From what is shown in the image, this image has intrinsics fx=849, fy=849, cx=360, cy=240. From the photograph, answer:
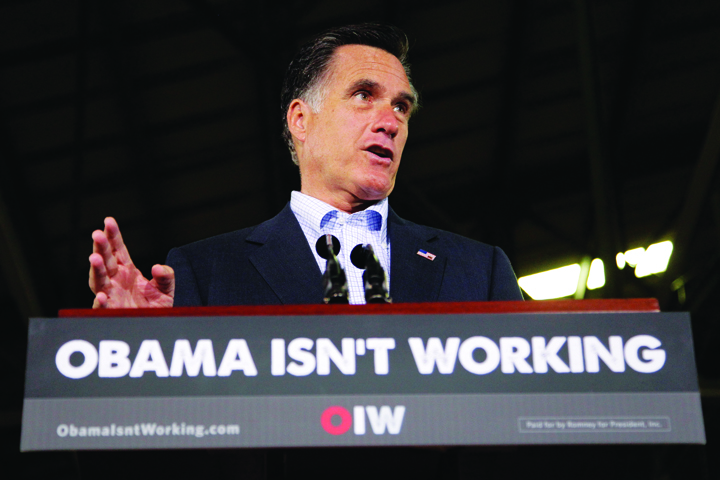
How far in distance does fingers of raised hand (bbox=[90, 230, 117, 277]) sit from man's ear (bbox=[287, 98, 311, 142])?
91 cm

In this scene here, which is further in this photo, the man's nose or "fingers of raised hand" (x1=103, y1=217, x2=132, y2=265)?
the man's nose

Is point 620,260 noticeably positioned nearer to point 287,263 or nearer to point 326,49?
point 326,49

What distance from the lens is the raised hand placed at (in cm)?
140

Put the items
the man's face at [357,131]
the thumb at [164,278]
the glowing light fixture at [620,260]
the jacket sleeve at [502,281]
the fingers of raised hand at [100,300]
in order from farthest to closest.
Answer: the glowing light fixture at [620,260] < the man's face at [357,131] < the jacket sleeve at [502,281] < the thumb at [164,278] < the fingers of raised hand at [100,300]

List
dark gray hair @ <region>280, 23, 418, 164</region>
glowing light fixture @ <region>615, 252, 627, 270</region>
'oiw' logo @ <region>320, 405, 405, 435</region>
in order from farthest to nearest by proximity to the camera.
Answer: glowing light fixture @ <region>615, 252, 627, 270</region> → dark gray hair @ <region>280, 23, 418, 164</region> → 'oiw' logo @ <region>320, 405, 405, 435</region>

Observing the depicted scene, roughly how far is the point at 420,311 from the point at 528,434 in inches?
8.2

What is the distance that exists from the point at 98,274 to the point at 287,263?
0.43 meters

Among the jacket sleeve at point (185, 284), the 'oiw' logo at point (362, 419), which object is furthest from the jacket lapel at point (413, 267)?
the 'oiw' logo at point (362, 419)

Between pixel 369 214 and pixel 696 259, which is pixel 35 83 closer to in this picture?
pixel 369 214

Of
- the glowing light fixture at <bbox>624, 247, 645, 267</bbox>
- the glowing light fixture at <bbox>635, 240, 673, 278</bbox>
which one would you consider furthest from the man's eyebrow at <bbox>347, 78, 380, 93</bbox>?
the glowing light fixture at <bbox>635, 240, 673, 278</bbox>

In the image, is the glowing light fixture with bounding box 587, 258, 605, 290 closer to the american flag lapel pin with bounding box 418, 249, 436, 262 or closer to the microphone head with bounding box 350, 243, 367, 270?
the american flag lapel pin with bounding box 418, 249, 436, 262

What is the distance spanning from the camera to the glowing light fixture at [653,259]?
1003cm

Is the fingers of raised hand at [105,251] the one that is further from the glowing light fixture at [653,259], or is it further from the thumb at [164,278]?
the glowing light fixture at [653,259]

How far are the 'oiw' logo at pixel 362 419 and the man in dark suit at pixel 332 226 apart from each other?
0.52m
